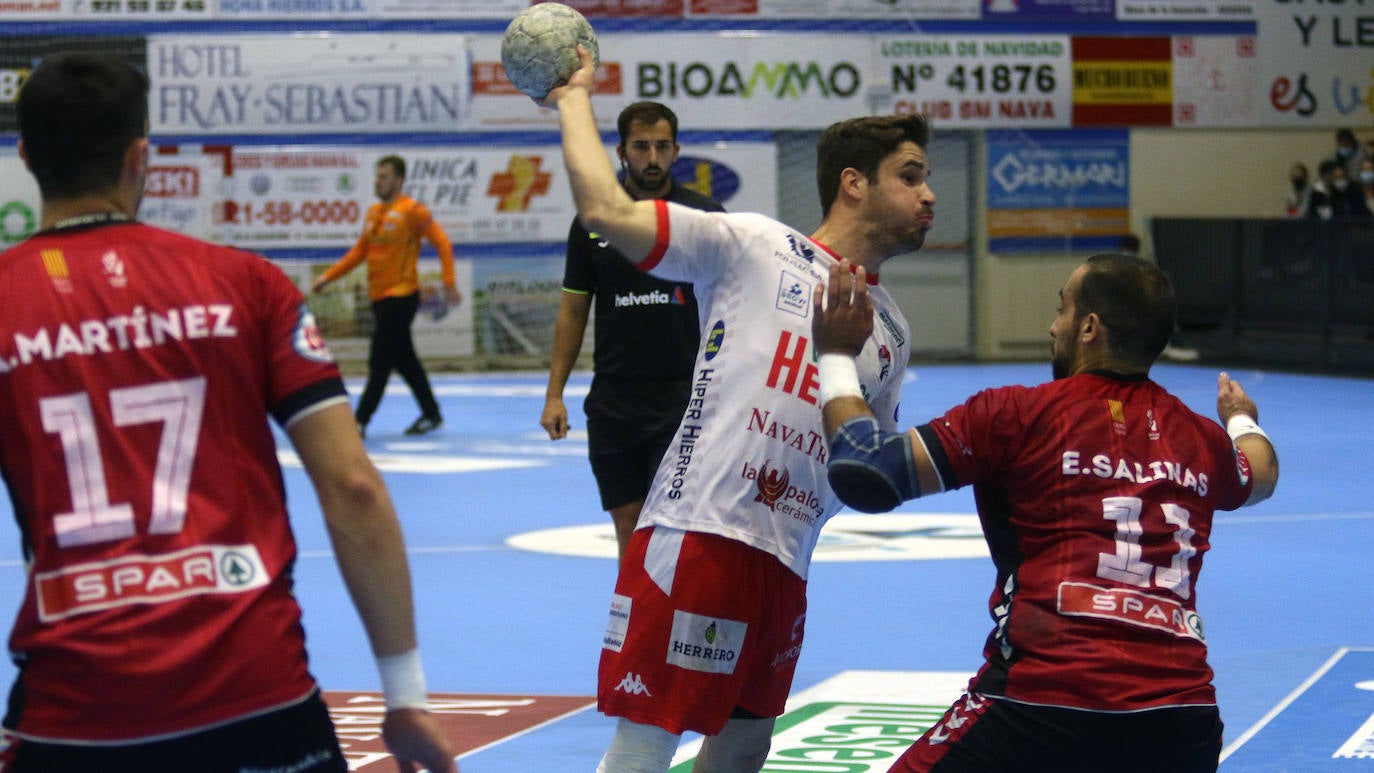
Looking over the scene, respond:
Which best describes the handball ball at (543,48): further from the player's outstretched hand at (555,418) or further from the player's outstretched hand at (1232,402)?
the player's outstretched hand at (555,418)

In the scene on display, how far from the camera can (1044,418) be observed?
3.60 metres

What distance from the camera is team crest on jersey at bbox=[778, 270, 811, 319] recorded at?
4.34 metres

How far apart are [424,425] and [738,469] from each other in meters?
12.3

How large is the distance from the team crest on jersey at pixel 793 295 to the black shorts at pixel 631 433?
250 centimetres

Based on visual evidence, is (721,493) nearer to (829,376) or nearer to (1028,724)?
(829,376)

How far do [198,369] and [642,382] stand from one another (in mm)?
4263

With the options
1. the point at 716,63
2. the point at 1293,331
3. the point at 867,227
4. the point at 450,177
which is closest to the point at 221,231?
the point at 450,177

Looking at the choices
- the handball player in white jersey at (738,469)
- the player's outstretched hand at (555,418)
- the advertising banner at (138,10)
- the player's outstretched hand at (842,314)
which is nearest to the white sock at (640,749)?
the handball player in white jersey at (738,469)

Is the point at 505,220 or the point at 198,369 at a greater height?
the point at 198,369

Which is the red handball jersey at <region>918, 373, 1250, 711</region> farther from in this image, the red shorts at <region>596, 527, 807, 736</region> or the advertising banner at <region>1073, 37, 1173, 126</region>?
the advertising banner at <region>1073, 37, 1173, 126</region>

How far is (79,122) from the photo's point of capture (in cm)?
273

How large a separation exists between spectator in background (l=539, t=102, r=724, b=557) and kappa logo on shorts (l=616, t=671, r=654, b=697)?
8.61ft

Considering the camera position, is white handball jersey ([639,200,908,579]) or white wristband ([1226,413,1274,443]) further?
white handball jersey ([639,200,908,579])

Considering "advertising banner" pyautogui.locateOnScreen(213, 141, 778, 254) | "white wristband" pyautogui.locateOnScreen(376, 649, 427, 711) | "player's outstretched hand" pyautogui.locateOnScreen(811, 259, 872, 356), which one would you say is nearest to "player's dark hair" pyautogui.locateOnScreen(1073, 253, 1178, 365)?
"player's outstretched hand" pyautogui.locateOnScreen(811, 259, 872, 356)
